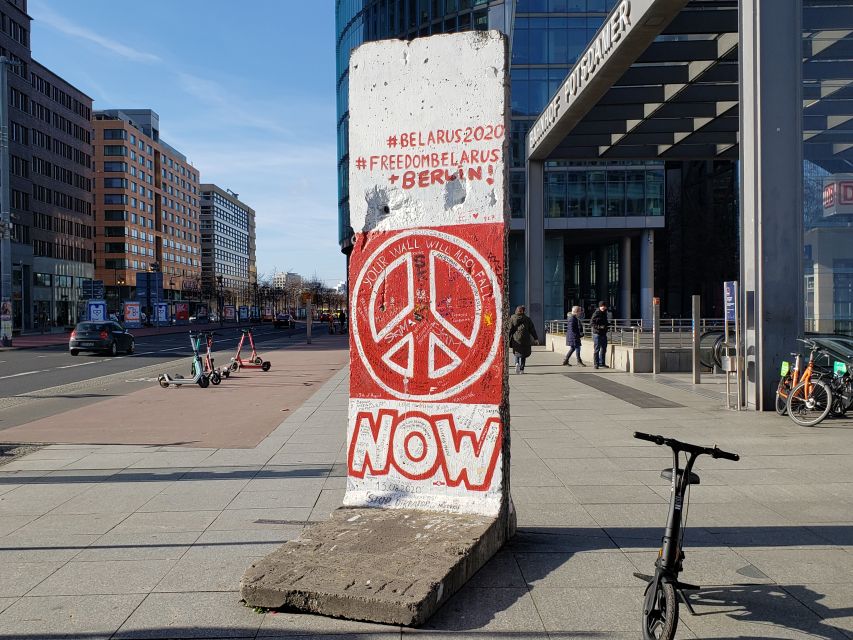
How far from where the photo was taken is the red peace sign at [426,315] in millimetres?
4961

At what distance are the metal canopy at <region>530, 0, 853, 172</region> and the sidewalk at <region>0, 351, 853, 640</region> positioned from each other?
8.90 meters

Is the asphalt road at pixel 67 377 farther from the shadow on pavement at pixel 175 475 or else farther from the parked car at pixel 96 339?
the shadow on pavement at pixel 175 475

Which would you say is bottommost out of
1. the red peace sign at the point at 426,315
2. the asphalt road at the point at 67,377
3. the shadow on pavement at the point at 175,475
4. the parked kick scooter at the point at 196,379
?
the asphalt road at the point at 67,377

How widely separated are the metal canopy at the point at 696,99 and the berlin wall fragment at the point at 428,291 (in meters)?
11.5

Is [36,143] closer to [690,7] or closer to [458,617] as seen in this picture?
[690,7]

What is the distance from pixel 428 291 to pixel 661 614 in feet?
8.20

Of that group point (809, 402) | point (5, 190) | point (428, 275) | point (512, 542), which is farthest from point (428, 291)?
point (5, 190)

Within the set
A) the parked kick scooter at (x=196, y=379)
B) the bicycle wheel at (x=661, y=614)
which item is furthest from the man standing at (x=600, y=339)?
the bicycle wheel at (x=661, y=614)

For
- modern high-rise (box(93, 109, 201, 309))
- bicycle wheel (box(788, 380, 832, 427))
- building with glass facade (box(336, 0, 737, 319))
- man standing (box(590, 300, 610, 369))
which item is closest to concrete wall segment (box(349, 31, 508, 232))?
bicycle wheel (box(788, 380, 832, 427))

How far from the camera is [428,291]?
5066 mm

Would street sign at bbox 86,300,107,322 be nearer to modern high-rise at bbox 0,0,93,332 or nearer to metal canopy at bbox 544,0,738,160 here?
modern high-rise at bbox 0,0,93,332

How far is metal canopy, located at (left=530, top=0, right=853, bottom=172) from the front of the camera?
50.0 feet

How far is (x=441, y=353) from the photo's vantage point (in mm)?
5027

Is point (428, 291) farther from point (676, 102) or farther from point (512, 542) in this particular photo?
point (676, 102)
